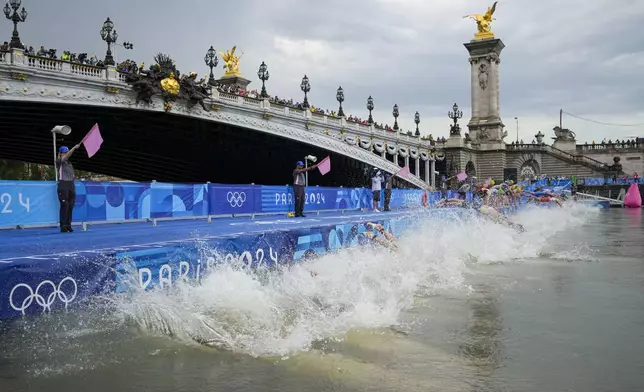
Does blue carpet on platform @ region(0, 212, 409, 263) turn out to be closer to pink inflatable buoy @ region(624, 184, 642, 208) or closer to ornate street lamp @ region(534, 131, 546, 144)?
pink inflatable buoy @ region(624, 184, 642, 208)

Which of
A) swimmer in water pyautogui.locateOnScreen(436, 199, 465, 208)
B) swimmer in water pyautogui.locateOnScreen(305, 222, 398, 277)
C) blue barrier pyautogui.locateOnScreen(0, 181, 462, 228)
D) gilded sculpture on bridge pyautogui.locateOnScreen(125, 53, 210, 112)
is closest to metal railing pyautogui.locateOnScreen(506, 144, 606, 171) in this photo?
gilded sculpture on bridge pyautogui.locateOnScreen(125, 53, 210, 112)

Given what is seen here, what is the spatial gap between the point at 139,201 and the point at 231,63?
74973 mm

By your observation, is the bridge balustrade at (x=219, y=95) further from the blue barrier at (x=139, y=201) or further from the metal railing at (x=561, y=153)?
the blue barrier at (x=139, y=201)

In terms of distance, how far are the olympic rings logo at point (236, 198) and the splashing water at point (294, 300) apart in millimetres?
6969

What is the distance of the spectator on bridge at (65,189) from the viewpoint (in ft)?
45.0

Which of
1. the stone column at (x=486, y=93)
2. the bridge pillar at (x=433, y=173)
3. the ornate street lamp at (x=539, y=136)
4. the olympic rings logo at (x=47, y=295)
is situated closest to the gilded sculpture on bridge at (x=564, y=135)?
the ornate street lamp at (x=539, y=136)

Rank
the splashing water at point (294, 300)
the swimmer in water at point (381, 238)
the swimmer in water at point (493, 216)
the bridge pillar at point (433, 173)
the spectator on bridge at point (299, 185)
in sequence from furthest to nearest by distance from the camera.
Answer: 1. the bridge pillar at point (433, 173)
2. the swimmer in water at point (493, 216)
3. the spectator on bridge at point (299, 185)
4. the swimmer in water at point (381, 238)
5. the splashing water at point (294, 300)

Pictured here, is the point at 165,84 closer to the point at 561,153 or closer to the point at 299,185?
the point at 299,185

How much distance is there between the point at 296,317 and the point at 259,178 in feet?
198

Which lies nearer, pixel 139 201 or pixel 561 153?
pixel 139 201

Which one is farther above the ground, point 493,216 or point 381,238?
point 493,216

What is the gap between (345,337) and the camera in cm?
825

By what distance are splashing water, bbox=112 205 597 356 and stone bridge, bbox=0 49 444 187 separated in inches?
1049

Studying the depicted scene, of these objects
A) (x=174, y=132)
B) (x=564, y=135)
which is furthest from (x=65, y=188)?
(x=564, y=135)
